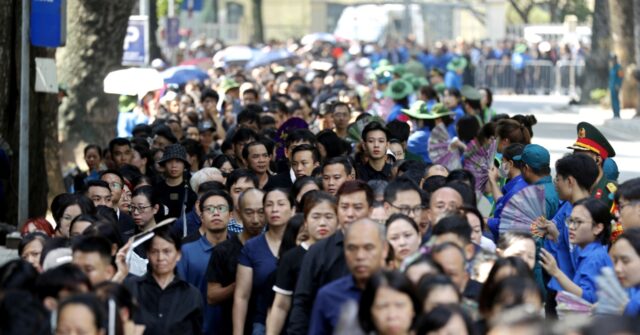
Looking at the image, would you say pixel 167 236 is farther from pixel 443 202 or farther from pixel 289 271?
pixel 443 202

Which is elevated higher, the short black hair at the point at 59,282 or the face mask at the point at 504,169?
the face mask at the point at 504,169

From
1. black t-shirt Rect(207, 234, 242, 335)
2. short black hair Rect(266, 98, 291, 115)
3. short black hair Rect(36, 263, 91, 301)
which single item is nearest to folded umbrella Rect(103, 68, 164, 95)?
short black hair Rect(266, 98, 291, 115)

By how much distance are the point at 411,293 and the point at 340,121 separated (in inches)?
452

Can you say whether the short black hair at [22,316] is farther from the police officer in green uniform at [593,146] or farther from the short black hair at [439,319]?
the police officer in green uniform at [593,146]

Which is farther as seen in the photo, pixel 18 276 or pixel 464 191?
pixel 464 191

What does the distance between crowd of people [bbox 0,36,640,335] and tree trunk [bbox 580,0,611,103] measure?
26365mm

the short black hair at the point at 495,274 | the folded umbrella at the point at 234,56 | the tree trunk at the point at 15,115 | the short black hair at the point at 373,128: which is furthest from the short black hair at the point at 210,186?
the folded umbrella at the point at 234,56

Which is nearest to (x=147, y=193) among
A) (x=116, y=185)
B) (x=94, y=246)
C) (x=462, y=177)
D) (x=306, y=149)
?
(x=116, y=185)

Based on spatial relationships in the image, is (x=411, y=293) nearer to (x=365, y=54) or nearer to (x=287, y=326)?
(x=287, y=326)

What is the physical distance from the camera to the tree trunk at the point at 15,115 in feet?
63.8

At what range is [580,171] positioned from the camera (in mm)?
12641

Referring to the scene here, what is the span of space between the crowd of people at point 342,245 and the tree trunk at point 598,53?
1038 inches

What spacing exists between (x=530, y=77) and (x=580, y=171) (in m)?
45.6

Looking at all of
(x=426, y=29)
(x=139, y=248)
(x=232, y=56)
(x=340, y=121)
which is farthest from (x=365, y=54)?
(x=139, y=248)
